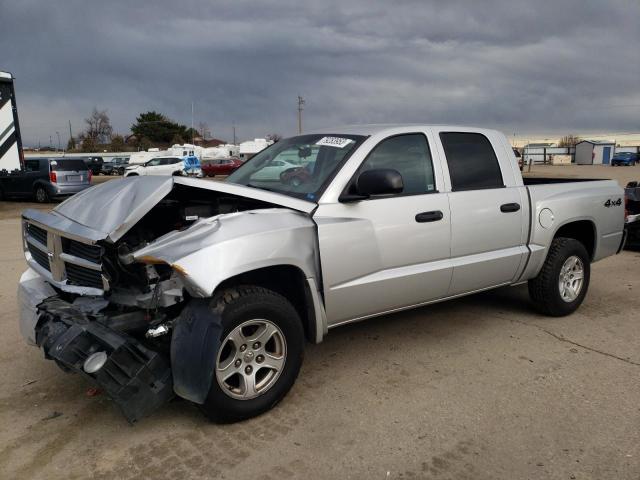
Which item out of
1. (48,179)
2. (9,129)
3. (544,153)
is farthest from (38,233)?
(544,153)

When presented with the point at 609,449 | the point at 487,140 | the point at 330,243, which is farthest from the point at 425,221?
the point at 609,449

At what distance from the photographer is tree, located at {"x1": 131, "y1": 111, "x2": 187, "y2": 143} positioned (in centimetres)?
8975

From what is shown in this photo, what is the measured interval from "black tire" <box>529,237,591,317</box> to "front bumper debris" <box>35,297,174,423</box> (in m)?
3.59

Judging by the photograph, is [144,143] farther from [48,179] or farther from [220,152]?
[48,179]

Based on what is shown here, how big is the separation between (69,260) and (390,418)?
88.5 inches

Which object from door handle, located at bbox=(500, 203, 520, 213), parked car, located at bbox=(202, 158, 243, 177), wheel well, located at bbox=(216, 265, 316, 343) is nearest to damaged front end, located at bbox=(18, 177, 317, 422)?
wheel well, located at bbox=(216, 265, 316, 343)

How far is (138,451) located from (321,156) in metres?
2.37

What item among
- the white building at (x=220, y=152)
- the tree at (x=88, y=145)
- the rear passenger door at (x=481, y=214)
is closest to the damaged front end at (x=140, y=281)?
the rear passenger door at (x=481, y=214)

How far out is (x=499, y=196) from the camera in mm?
4520

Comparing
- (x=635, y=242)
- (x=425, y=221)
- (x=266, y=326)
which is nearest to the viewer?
(x=266, y=326)

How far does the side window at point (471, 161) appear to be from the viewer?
4.34m

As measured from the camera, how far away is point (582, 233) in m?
5.54

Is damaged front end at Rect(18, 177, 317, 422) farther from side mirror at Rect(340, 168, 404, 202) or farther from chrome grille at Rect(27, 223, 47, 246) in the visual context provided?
side mirror at Rect(340, 168, 404, 202)

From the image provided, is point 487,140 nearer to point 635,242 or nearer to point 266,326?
point 266,326
